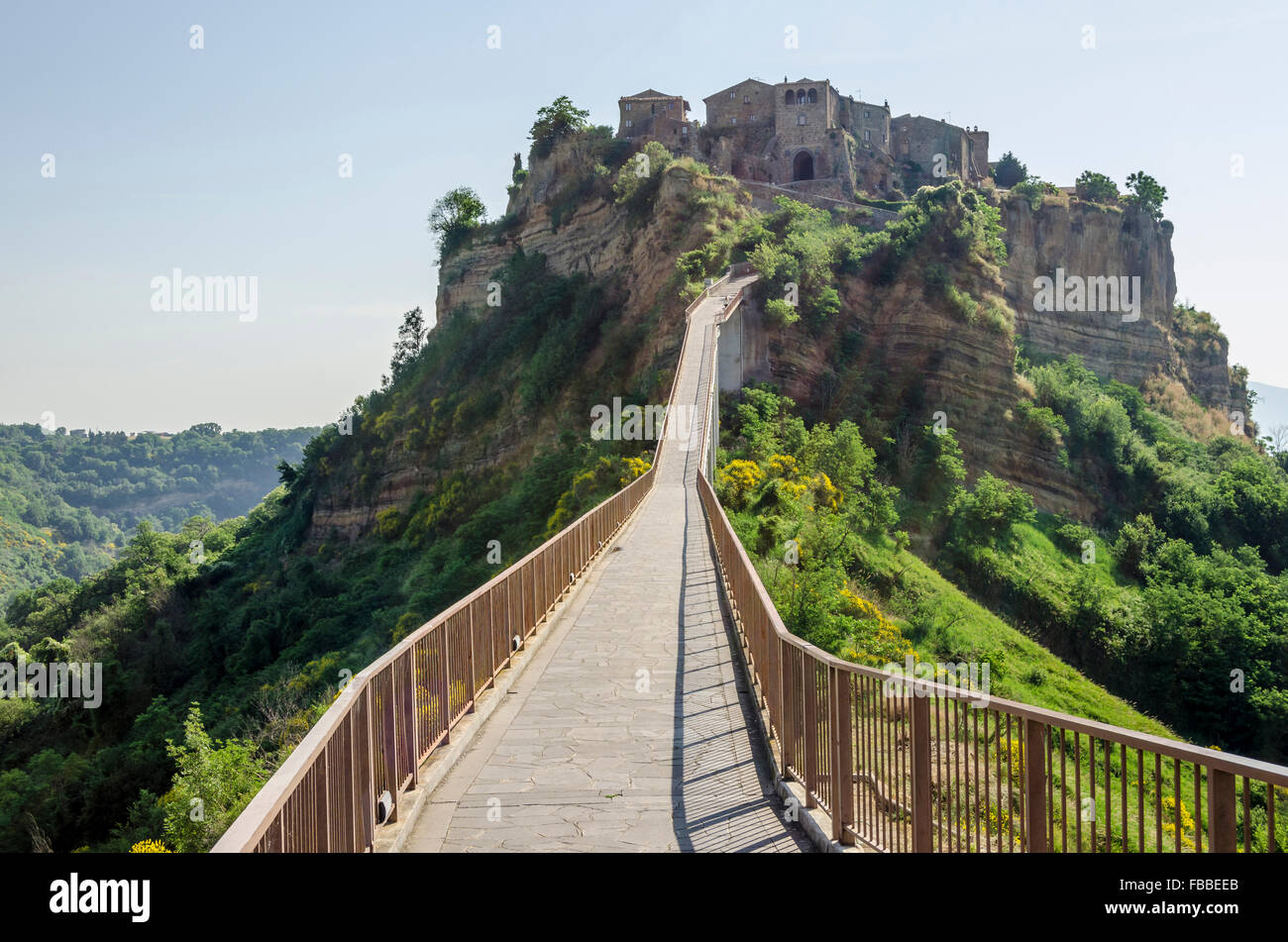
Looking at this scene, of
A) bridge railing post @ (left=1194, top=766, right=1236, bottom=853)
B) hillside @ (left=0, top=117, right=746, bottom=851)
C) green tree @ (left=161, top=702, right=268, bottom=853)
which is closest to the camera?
bridge railing post @ (left=1194, top=766, right=1236, bottom=853)

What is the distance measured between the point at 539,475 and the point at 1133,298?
48.5 meters

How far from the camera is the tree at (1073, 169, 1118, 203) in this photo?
66688 mm

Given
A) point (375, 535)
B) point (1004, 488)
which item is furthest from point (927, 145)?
point (375, 535)

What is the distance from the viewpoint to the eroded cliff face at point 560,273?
→ 48062mm

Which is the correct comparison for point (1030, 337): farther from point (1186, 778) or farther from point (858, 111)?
point (1186, 778)

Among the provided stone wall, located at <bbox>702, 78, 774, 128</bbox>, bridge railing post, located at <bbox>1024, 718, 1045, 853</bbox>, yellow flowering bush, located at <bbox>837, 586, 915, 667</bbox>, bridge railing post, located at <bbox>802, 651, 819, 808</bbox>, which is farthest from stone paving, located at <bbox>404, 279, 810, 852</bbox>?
stone wall, located at <bbox>702, 78, 774, 128</bbox>

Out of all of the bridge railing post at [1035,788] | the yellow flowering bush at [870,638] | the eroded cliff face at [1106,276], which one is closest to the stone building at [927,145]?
the eroded cliff face at [1106,276]

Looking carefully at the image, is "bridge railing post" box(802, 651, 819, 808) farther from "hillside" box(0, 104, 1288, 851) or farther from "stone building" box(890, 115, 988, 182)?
"stone building" box(890, 115, 988, 182)

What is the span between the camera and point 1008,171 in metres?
79.8

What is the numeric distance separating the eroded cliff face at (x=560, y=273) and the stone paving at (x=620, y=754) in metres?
27.1

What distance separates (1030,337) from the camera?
57844 mm

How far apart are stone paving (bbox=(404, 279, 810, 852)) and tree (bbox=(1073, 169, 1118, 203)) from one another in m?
64.7

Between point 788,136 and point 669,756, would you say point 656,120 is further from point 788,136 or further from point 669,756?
point 669,756
